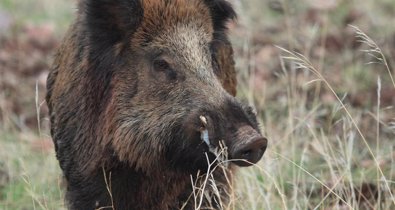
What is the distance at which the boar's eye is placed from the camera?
185 inches

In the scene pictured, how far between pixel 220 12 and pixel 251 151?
46.9 inches

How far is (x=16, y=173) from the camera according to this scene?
21.8ft

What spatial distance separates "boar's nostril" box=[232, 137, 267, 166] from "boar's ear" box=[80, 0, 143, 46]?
103 centimetres

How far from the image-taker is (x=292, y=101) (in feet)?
23.8

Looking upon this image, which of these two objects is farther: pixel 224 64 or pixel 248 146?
pixel 224 64

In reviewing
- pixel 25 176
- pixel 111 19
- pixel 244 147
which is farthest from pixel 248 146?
pixel 25 176

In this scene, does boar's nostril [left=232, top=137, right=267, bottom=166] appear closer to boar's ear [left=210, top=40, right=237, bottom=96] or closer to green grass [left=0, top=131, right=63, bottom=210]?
boar's ear [left=210, top=40, right=237, bottom=96]

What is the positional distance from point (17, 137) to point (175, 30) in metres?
2.97

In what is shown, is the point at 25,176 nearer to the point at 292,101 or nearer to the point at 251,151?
the point at 292,101

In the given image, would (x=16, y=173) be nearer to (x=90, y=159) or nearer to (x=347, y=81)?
(x=90, y=159)

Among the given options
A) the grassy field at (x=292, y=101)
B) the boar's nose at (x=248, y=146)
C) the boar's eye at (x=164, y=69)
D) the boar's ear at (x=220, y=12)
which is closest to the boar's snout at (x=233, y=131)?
the boar's nose at (x=248, y=146)

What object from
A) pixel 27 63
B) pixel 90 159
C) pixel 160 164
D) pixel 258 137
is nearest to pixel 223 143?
pixel 258 137

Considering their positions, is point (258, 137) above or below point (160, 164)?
above

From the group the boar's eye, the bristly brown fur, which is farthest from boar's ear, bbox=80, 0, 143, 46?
the boar's eye
